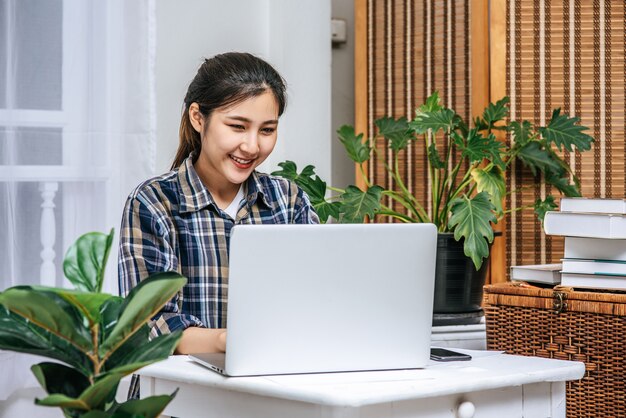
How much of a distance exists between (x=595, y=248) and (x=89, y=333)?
5.19 ft

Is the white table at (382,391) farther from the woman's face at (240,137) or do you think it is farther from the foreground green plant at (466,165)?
the foreground green plant at (466,165)

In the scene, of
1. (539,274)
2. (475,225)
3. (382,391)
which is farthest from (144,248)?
(475,225)

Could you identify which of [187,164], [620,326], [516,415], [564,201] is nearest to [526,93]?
[564,201]

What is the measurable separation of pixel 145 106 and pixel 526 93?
1276mm

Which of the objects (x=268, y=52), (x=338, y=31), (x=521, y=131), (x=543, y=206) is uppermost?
(x=338, y=31)

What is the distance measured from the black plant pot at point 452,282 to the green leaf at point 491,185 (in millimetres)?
192

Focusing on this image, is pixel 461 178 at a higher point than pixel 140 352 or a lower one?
higher

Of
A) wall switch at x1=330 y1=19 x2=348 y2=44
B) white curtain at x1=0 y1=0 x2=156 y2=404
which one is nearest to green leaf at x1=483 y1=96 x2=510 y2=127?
wall switch at x1=330 y1=19 x2=348 y2=44

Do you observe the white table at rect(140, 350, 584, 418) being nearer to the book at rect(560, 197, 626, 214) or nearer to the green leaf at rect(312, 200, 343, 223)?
the book at rect(560, 197, 626, 214)

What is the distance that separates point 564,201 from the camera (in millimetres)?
2484

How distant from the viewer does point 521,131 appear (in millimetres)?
3172

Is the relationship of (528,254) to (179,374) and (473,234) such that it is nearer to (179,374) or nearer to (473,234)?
(473,234)

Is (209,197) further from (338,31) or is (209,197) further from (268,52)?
(338,31)

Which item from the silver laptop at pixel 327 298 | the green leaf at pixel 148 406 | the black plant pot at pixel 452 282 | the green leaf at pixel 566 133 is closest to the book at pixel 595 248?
the black plant pot at pixel 452 282
